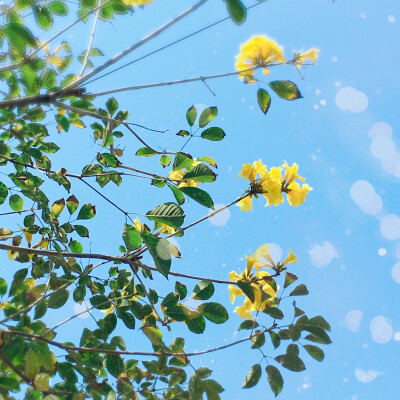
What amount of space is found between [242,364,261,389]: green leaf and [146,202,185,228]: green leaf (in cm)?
58

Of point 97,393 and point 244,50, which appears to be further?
point 97,393

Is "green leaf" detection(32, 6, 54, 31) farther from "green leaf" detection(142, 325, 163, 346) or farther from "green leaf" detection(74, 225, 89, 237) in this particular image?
"green leaf" detection(142, 325, 163, 346)

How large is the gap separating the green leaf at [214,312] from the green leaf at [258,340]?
121 mm

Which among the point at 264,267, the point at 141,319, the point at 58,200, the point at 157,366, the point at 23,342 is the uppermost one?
the point at 264,267

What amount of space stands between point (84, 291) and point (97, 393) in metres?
0.39

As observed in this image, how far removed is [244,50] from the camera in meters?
1.48

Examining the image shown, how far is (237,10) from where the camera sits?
0.88 m

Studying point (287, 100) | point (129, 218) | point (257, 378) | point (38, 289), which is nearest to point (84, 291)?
point (38, 289)

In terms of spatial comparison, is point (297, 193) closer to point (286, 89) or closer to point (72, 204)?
point (286, 89)

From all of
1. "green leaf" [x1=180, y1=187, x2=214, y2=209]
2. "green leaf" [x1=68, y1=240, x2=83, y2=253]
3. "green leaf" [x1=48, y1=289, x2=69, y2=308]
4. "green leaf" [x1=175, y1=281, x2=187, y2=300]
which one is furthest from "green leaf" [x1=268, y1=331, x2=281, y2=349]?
"green leaf" [x1=68, y1=240, x2=83, y2=253]

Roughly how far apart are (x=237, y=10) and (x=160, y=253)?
0.62m

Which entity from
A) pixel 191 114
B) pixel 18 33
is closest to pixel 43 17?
pixel 18 33

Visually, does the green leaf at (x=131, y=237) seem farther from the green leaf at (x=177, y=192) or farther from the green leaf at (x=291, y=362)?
the green leaf at (x=291, y=362)

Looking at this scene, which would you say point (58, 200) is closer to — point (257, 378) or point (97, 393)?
point (97, 393)
